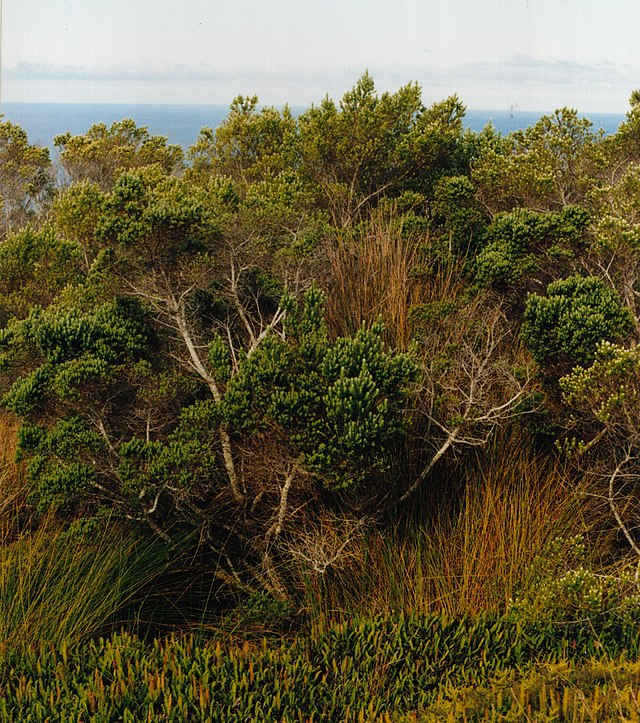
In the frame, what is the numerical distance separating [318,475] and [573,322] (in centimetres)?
237

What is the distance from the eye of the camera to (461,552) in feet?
18.4

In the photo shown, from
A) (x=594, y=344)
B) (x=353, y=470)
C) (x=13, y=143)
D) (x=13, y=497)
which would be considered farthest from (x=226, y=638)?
(x=13, y=143)

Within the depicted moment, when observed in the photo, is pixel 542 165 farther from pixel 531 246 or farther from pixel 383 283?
pixel 383 283

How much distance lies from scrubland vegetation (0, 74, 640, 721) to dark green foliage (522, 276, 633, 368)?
2cm

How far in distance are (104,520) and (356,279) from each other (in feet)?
10.8

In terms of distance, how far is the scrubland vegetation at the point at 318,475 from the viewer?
435 cm

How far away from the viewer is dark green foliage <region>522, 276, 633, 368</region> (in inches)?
241

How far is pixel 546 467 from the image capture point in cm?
655

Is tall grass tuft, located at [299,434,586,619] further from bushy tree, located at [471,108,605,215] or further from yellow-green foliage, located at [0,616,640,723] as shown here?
bushy tree, located at [471,108,605,215]

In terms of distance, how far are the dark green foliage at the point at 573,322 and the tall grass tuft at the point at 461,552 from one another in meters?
0.94

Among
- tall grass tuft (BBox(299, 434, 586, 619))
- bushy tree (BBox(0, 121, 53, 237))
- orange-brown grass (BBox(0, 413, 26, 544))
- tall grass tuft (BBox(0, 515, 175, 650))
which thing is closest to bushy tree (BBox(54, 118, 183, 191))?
bushy tree (BBox(0, 121, 53, 237))

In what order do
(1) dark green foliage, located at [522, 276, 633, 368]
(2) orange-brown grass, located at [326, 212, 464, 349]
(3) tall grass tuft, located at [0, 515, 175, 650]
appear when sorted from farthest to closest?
1. (2) orange-brown grass, located at [326, 212, 464, 349]
2. (1) dark green foliage, located at [522, 276, 633, 368]
3. (3) tall grass tuft, located at [0, 515, 175, 650]

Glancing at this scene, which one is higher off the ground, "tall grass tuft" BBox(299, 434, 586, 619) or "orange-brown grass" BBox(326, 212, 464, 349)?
"orange-brown grass" BBox(326, 212, 464, 349)

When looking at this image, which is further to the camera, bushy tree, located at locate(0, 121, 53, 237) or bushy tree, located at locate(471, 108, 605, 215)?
bushy tree, located at locate(0, 121, 53, 237)
